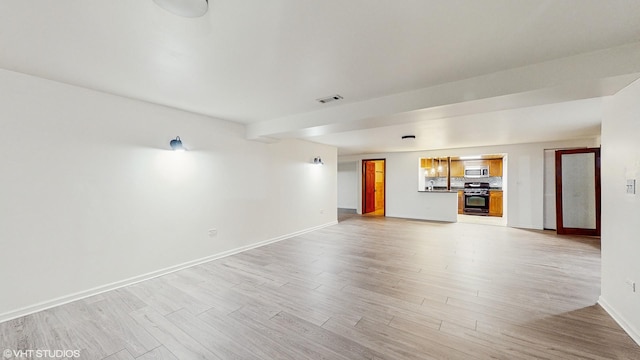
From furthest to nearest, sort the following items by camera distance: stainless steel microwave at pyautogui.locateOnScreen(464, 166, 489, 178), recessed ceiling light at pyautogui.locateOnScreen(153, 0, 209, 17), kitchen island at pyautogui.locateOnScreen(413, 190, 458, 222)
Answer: stainless steel microwave at pyautogui.locateOnScreen(464, 166, 489, 178) < kitchen island at pyautogui.locateOnScreen(413, 190, 458, 222) < recessed ceiling light at pyautogui.locateOnScreen(153, 0, 209, 17)

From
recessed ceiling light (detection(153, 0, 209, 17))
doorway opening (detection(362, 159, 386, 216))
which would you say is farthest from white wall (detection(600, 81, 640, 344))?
doorway opening (detection(362, 159, 386, 216))

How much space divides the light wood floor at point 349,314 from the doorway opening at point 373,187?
17.3ft

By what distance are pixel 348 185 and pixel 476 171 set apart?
484 cm

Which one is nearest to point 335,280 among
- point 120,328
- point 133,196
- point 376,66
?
point 120,328

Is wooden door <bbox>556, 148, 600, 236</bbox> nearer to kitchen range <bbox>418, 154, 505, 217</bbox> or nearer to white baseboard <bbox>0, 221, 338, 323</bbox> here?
kitchen range <bbox>418, 154, 505, 217</bbox>

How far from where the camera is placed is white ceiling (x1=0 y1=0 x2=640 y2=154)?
58.1 inches

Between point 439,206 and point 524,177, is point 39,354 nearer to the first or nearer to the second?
point 439,206

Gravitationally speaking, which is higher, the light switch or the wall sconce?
the wall sconce

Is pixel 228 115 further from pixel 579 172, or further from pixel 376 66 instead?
pixel 579 172

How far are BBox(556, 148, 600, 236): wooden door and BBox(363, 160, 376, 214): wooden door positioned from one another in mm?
5274

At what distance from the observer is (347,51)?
1937 millimetres

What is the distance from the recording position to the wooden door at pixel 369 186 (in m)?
9.29

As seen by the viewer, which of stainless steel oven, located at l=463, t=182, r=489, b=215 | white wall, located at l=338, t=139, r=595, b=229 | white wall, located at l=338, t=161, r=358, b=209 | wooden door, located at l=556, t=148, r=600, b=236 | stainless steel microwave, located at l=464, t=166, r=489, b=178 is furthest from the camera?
white wall, located at l=338, t=161, r=358, b=209

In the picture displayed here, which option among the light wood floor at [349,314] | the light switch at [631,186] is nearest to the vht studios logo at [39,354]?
the light wood floor at [349,314]
